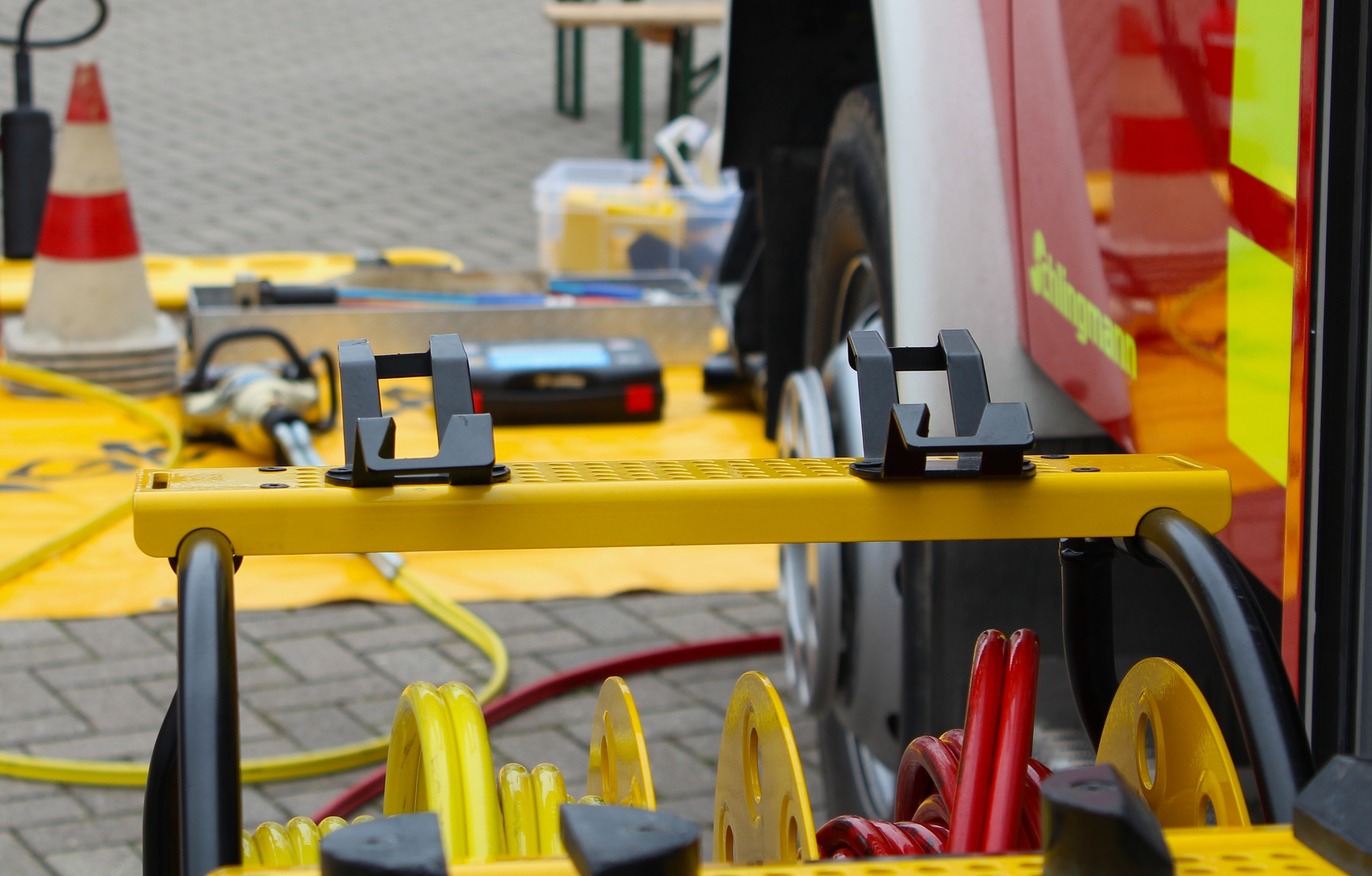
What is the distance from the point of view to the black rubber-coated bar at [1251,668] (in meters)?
0.88

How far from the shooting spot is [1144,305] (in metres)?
1.58

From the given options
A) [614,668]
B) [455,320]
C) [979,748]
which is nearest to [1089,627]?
[979,748]

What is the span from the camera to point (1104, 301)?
1.69m

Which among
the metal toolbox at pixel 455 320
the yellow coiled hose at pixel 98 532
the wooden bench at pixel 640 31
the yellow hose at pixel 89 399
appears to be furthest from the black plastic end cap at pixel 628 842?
the wooden bench at pixel 640 31

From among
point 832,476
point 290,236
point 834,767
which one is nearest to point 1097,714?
point 832,476

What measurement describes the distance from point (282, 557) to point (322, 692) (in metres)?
0.92

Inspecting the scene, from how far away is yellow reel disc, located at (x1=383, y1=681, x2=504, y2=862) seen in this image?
1070 millimetres

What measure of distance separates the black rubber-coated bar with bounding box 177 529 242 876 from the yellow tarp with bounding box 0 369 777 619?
2364mm

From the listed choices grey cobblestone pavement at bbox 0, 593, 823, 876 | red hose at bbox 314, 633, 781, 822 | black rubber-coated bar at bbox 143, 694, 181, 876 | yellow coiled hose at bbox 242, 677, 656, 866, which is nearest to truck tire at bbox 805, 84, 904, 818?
grey cobblestone pavement at bbox 0, 593, 823, 876

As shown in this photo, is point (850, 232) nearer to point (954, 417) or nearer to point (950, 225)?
point (950, 225)

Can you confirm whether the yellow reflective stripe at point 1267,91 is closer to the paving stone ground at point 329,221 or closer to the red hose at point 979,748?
the red hose at point 979,748

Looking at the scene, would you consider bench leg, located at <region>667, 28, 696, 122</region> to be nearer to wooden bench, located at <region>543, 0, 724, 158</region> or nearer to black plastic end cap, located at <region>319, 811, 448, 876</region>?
wooden bench, located at <region>543, 0, 724, 158</region>

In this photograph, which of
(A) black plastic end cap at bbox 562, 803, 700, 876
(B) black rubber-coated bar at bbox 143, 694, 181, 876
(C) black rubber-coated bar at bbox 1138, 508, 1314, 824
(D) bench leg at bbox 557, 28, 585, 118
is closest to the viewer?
(A) black plastic end cap at bbox 562, 803, 700, 876

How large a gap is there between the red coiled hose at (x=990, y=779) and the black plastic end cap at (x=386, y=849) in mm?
511
